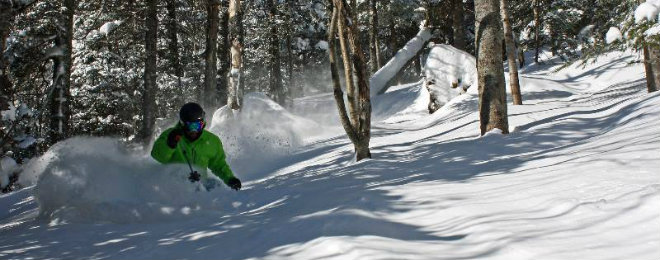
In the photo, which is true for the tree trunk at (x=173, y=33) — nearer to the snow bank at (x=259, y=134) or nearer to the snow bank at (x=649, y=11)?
the snow bank at (x=259, y=134)

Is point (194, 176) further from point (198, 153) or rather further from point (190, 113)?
point (190, 113)

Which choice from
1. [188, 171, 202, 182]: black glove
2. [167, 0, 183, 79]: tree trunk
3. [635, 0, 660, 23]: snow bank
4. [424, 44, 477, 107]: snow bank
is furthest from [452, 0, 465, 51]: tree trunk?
[188, 171, 202, 182]: black glove

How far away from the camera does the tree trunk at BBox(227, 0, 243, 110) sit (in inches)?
629

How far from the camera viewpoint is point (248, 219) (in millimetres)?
4844

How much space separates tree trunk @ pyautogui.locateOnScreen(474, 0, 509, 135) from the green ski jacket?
465cm

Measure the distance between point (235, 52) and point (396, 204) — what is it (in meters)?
12.9

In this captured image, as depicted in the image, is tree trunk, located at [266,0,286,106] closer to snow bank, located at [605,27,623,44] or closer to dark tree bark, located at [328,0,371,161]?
dark tree bark, located at [328,0,371,161]

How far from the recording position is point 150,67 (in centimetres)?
1505

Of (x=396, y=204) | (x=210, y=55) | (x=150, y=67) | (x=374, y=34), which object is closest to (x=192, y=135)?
(x=396, y=204)

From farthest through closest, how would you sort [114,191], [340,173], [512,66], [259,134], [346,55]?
[259,134] < [512,66] < [346,55] < [340,173] < [114,191]

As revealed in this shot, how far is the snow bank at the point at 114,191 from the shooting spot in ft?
19.6

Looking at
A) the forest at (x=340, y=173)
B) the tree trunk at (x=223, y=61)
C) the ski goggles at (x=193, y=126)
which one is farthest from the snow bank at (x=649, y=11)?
the tree trunk at (x=223, y=61)

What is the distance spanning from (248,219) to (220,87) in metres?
21.6

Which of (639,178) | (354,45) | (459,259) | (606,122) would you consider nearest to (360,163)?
(354,45)
